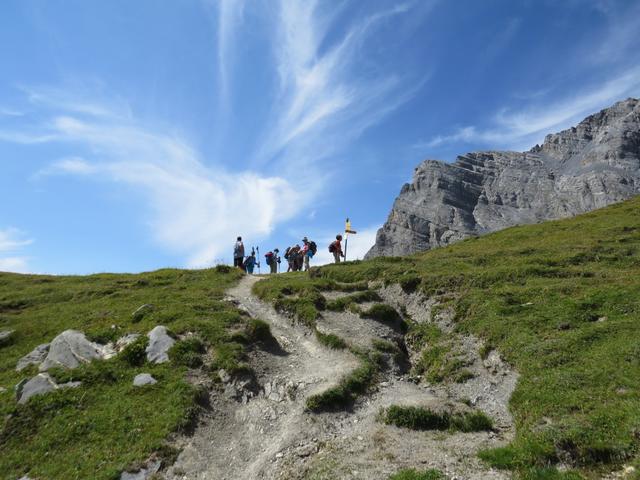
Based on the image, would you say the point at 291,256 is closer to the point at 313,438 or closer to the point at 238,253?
the point at 238,253

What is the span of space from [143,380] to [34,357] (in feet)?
25.8

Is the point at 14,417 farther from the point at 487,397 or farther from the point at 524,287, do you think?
the point at 524,287

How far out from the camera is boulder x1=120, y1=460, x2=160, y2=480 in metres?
13.9

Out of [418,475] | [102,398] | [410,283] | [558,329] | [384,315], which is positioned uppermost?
[410,283]

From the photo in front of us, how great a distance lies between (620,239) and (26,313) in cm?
4744

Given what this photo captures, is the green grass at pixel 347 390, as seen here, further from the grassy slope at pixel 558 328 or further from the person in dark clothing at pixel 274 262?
the person in dark clothing at pixel 274 262

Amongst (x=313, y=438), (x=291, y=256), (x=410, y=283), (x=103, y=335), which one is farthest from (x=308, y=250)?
(x=313, y=438)

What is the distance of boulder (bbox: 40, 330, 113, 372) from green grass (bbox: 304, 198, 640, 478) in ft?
55.3

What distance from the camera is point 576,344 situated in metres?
17.2

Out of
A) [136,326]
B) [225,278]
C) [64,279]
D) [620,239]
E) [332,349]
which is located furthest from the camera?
[64,279]

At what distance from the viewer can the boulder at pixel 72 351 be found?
2089 cm

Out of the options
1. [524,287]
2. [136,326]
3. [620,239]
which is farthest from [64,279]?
[620,239]

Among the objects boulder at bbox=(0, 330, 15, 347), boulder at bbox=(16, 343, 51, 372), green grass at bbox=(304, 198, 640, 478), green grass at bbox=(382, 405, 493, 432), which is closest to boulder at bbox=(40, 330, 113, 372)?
boulder at bbox=(16, 343, 51, 372)

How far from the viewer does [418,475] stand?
11773 millimetres
